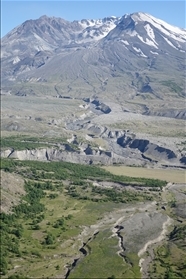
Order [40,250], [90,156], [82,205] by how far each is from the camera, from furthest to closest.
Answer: [90,156] < [82,205] < [40,250]

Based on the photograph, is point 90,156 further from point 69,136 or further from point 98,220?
point 98,220

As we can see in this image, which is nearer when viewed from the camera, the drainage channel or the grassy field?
the drainage channel

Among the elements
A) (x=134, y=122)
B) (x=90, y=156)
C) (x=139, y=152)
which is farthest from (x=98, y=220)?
(x=134, y=122)

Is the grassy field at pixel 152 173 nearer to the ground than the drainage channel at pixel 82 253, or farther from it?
nearer to the ground

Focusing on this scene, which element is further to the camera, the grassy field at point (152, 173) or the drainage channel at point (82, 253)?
the grassy field at point (152, 173)

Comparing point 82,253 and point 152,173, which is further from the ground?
point 82,253

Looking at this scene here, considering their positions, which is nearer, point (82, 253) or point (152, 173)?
point (82, 253)

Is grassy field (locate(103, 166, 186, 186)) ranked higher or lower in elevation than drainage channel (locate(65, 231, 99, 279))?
lower

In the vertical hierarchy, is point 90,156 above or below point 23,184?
below
